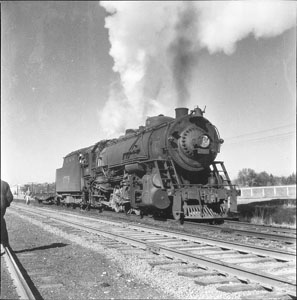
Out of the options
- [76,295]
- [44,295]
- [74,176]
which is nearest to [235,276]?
[76,295]

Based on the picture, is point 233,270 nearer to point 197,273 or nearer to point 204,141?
point 197,273

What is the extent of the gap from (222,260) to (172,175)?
656 centimetres

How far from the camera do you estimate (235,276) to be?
17.7 ft

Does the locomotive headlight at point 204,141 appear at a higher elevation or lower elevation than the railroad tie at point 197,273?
higher

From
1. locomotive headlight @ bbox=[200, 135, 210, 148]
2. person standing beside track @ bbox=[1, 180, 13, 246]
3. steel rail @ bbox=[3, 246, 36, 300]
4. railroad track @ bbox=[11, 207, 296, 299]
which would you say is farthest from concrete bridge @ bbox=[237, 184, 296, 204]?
person standing beside track @ bbox=[1, 180, 13, 246]

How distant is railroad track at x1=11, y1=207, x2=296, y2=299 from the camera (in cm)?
495

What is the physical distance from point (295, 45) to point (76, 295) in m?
3.68

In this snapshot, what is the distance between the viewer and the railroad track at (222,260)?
4.95 m

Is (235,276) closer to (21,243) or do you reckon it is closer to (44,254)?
(44,254)

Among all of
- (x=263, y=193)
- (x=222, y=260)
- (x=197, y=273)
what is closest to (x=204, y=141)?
(x=222, y=260)

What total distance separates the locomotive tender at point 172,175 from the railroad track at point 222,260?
7.49 feet

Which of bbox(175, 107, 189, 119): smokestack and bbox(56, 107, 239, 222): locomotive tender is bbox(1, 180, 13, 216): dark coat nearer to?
Result: bbox(56, 107, 239, 222): locomotive tender

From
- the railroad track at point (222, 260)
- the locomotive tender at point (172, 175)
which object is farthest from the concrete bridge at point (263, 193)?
the railroad track at point (222, 260)

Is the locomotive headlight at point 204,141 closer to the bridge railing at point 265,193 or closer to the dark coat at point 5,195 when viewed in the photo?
the bridge railing at point 265,193
